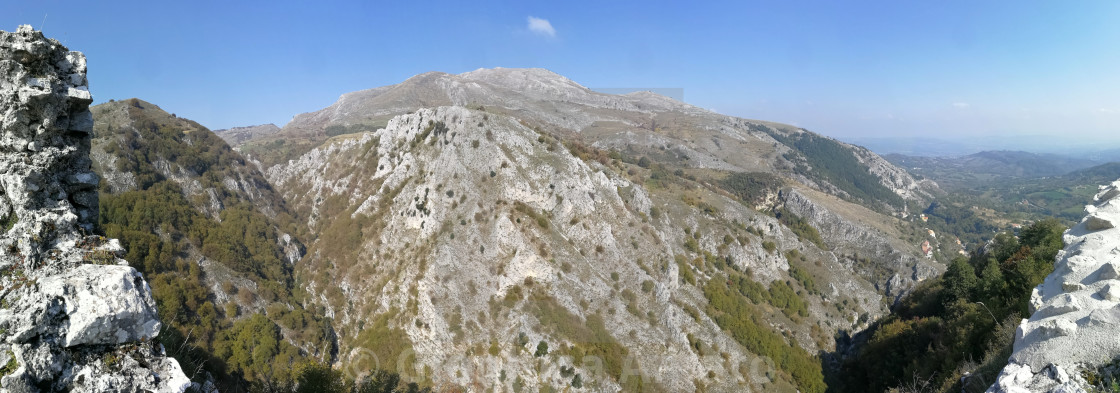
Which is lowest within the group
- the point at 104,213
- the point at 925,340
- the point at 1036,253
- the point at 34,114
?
the point at 925,340

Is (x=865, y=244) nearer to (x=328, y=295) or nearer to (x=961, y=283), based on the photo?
(x=961, y=283)

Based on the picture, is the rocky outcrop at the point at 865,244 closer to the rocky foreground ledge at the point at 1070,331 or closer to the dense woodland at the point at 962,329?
the dense woodland at the point at 962,329

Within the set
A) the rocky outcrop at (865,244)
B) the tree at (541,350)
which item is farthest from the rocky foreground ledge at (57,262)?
the rocky outcrop at (865,244)

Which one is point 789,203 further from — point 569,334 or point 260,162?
point 260,162

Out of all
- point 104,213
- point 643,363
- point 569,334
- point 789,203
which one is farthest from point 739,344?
point 789,203

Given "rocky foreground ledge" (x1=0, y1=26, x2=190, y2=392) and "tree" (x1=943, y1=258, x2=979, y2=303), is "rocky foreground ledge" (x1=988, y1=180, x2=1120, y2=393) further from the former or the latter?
"tree" (x1=943, y1=258, x2=979, y2=303)

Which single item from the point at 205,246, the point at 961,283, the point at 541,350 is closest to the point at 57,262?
the point at 541,350

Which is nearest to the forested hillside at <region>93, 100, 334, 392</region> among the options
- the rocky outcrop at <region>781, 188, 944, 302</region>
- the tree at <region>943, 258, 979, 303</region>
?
the tree at <region>943, 258, 979, 303</region>
